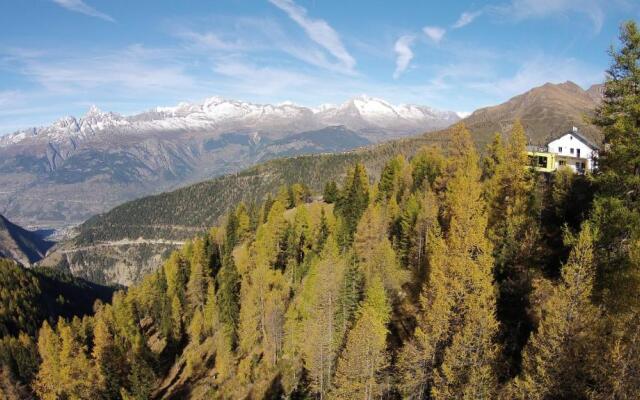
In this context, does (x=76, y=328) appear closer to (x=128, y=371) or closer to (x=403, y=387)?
(x=128, y=371)

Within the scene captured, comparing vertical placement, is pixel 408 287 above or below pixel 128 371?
above

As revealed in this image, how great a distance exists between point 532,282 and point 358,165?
6589 cm

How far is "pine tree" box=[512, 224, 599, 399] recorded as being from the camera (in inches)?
960

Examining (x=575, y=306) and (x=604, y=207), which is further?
(x=604, y=207)

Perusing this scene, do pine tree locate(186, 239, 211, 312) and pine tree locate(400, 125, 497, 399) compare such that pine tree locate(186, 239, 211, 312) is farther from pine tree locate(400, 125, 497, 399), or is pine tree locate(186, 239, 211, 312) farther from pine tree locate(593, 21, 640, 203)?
pine tree locate(593, 21, 640, 203)

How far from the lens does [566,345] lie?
25.0m

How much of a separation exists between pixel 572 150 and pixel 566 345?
70207 millimetres

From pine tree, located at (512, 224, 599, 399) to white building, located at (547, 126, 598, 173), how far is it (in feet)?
205

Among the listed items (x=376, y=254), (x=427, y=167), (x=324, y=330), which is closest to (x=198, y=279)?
(x=376, y=254)

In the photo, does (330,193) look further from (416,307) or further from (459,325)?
(459,325)

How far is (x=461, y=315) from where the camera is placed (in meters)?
32.8

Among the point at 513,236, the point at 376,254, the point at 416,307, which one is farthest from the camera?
the point at 376,254

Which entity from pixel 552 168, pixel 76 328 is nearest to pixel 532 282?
pixel 552 168

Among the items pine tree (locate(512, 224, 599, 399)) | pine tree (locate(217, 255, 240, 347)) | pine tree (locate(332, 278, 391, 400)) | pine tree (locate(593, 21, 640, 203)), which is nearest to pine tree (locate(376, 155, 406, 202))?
pine tree (locate(217, 255, 240, 347))
